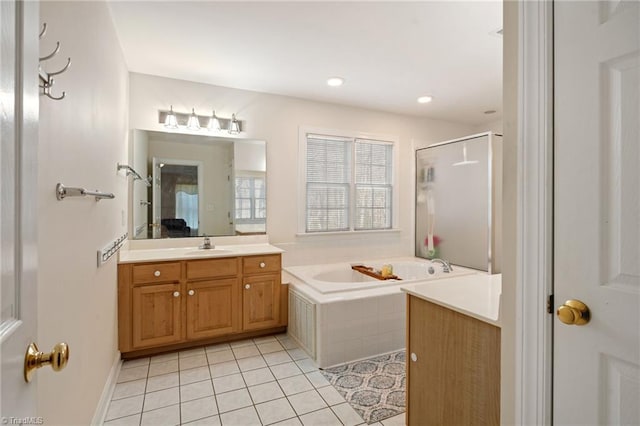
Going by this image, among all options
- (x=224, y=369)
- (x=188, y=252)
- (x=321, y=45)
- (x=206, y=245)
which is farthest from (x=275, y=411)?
(x=321, y=45)

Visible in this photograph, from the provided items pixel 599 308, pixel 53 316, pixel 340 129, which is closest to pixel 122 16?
pixel 53 316

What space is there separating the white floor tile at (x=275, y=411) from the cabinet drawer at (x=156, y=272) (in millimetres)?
1278

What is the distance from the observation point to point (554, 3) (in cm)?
95

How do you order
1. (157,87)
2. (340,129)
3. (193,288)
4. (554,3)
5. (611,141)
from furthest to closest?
1. (340,129)
2. (157,87)
3. (193,288)
4. (554,3)
5. (611,141)

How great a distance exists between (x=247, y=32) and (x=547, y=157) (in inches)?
85.1

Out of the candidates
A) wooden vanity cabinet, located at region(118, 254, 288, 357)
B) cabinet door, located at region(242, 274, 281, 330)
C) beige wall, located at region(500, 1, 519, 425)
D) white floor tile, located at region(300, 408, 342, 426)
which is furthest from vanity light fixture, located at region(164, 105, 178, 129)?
beige wall, located at region(500, 1, 519, 425)

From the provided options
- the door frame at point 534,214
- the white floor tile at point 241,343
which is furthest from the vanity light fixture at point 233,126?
the door frame at point 534,214

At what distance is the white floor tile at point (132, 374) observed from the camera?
2.29 m

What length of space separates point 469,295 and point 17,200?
5.28 ft

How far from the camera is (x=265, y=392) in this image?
6.98 ft

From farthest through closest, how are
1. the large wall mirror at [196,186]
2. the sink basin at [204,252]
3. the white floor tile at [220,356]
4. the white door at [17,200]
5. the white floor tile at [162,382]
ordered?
1. the large wall mirror at [196,186]
2. the sink basin at [204,252]
3. the white floor tile at [220,356]
4. the white floor tile at [162,382]
5. the white door at [17,200]

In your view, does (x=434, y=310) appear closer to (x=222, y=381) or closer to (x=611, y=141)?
(x=611, y=141)

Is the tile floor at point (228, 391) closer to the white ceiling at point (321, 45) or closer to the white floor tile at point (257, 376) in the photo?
the white floor tile at point (257, 376)

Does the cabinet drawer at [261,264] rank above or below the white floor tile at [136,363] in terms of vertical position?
above
